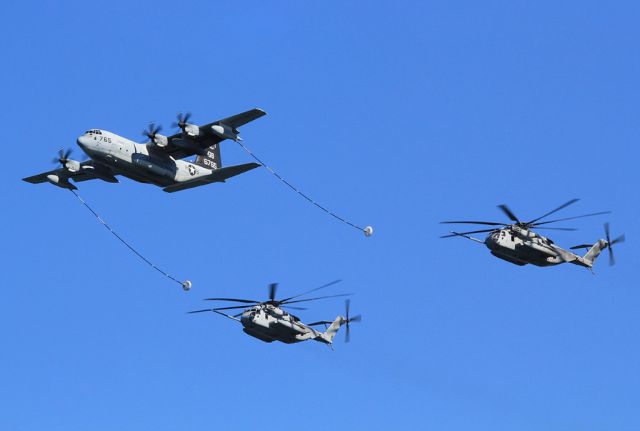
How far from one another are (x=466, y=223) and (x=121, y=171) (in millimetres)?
26611

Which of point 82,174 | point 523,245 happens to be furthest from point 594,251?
point 82,174

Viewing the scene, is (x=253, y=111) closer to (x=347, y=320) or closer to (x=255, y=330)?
(x=255, y=330)

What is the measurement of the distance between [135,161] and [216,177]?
6224mm

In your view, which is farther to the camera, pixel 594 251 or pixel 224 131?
pixel 594 251

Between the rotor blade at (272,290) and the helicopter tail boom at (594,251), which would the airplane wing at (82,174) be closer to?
the rotor blade at (272,290)

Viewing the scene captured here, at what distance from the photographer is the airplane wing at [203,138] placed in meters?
92.9

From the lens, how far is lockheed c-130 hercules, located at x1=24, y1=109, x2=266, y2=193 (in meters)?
93.8

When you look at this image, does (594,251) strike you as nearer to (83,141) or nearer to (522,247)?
(522,247)

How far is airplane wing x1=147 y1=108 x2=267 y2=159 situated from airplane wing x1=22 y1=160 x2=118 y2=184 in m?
6.42

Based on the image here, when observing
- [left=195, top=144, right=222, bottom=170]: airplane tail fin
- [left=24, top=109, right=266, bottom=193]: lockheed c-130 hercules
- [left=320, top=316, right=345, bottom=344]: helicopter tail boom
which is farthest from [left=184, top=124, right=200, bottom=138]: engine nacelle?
[left=320, top=316, right=345, bottom=344]: helicopter tail boom

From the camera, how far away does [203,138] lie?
9638 centimetres

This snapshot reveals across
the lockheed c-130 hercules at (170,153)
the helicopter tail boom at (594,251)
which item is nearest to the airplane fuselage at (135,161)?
the lockheed c-130 hercules at (170,153)

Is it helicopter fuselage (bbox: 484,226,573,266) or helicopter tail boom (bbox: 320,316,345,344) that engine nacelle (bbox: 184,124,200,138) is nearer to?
helicopter tail boom (bbox: 320,316,345,344)

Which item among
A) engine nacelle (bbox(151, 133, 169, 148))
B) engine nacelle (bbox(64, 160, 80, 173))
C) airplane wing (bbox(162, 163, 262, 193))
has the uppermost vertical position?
engine nacelle (bbox(64, 160, 80, 173))
